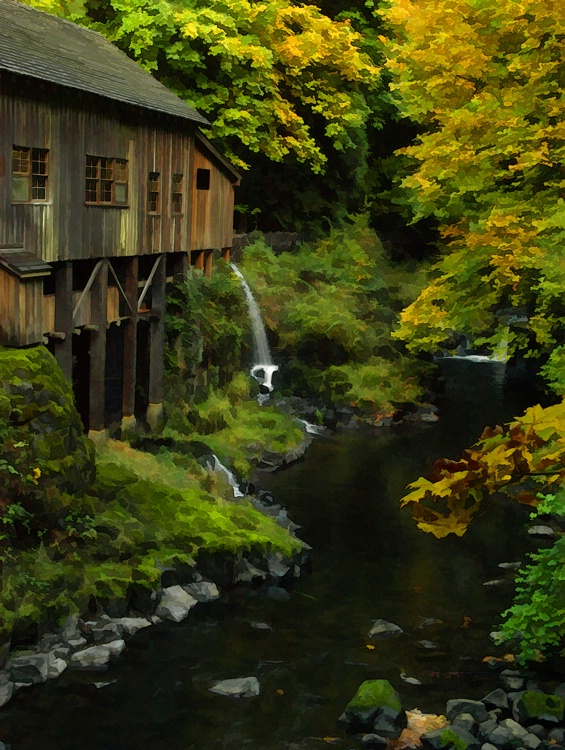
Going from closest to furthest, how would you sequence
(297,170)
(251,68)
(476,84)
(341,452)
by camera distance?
(476,84)
(341,452)
(251,68)
(297,170)

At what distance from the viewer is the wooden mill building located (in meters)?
16.8

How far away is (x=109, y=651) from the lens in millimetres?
14125

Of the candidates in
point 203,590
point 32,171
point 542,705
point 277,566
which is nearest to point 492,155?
point 32,171

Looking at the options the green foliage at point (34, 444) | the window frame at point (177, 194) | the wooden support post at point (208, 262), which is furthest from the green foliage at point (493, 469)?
the wooden support post at point (208, 262)

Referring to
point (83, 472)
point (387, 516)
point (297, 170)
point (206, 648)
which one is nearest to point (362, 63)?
point (297, 170)

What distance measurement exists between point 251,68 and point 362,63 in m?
6.32

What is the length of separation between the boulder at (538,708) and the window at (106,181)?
43.2 feet

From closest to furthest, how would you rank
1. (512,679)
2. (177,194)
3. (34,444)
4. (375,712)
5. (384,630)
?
(375,712) < (512,679) < (34,444) < (384,630) < (177,194)

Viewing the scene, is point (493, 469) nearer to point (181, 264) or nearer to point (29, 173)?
point (29, 173)

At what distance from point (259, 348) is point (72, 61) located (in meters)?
13.0

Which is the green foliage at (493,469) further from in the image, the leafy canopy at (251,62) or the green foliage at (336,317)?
the leafy canopy at (251,62)

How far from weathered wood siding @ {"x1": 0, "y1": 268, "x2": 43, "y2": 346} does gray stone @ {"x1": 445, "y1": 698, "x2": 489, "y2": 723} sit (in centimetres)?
947

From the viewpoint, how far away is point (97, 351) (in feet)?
67.1

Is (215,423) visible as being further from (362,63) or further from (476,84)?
(362,63)
